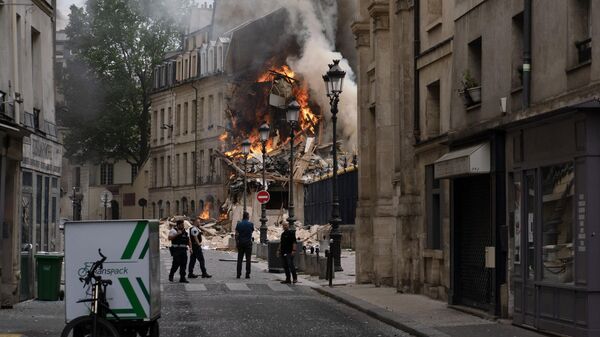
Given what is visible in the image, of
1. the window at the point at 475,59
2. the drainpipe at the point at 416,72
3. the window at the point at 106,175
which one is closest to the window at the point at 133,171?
the window at the point at 106,175

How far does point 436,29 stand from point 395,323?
25.2 feet

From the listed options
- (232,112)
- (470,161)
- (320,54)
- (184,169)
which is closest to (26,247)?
(470,161)

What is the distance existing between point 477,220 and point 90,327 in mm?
9359

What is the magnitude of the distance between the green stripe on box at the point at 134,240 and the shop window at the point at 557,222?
557 cm

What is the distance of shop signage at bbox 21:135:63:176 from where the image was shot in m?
24.2

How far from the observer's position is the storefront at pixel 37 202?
24016 mm

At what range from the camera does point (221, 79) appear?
270ft

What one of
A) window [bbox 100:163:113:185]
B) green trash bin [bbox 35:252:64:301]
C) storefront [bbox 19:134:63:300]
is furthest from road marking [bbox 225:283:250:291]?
window [bbox 100:163:113:185]

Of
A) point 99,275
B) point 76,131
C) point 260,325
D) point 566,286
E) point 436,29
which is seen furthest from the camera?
point 76,131

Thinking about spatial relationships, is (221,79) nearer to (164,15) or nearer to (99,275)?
(164,15)

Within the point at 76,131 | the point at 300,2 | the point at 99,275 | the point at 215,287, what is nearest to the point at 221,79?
the point at 300,2

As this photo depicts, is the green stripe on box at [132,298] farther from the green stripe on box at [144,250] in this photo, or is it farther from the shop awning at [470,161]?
the shop awning at [470,161]

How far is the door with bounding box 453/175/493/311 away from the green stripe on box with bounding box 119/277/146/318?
24.7 feet

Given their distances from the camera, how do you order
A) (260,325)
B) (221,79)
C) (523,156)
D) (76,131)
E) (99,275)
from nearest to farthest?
(99,275)
(523,156)
(260,325)
(221,79)
(76,131)
